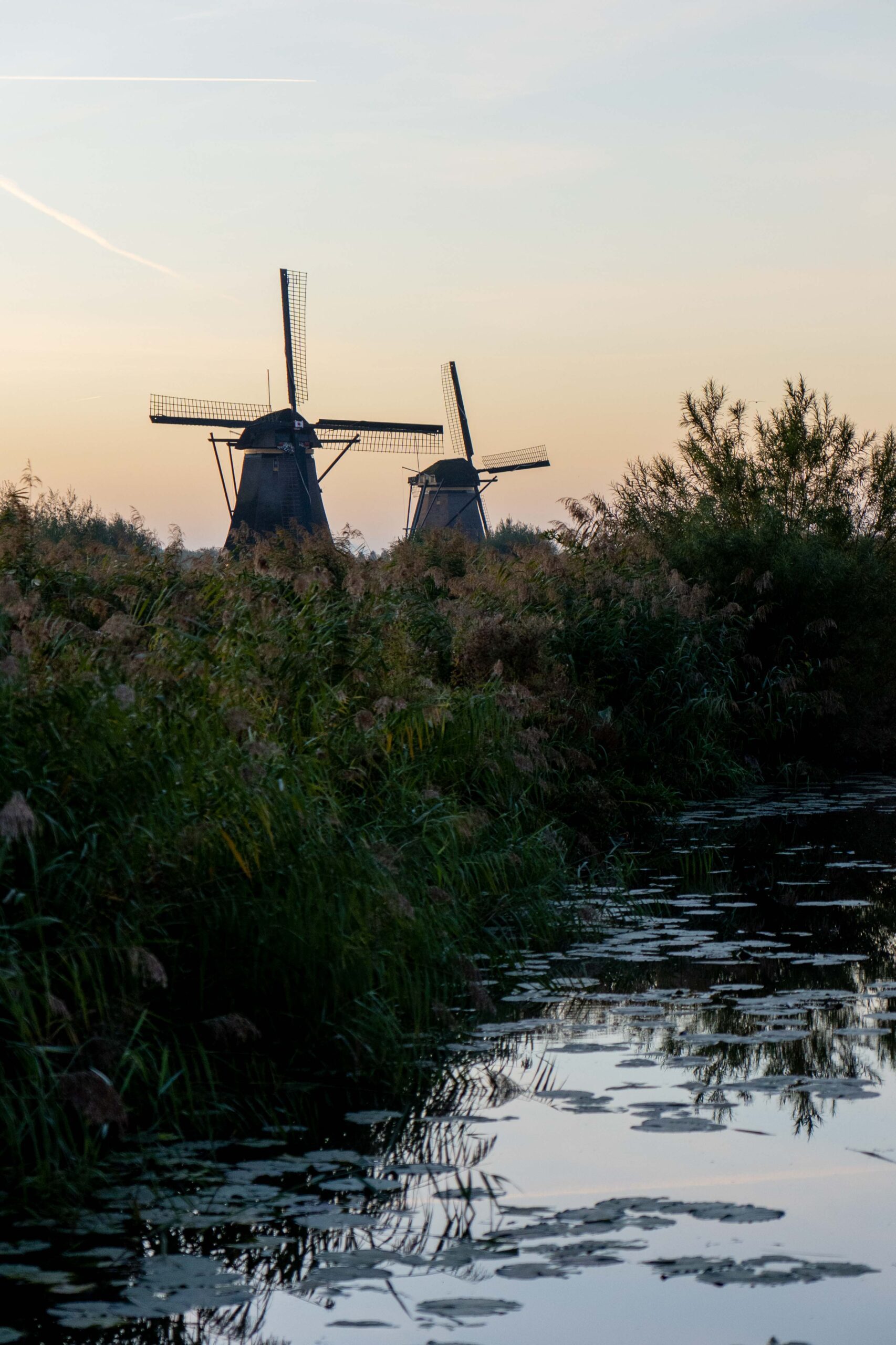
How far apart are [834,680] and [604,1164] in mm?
13201

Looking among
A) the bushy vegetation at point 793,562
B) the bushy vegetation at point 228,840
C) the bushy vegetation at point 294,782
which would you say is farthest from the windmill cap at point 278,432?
the bushy vegetation at point 228,840

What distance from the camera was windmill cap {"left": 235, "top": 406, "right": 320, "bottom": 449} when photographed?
38.9 m

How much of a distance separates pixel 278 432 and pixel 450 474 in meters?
7.90

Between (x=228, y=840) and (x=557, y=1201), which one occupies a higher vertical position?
(x=228, y=840)

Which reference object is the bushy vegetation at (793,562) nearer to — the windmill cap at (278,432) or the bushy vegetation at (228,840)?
the bushy vegetation at (228,840)

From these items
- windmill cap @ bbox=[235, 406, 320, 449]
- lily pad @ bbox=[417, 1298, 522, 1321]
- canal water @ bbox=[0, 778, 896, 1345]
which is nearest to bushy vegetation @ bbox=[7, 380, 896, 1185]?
canal water @ bbox=[0, 778, 896, 1345]

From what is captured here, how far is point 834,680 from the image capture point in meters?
17.1

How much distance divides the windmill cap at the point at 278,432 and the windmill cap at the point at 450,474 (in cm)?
634

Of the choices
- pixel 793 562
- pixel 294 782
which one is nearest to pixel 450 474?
pixel 793 562

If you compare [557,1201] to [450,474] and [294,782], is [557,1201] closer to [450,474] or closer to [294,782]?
[294,782]

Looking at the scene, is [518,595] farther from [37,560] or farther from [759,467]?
[759,467]

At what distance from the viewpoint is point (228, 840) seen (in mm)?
5305

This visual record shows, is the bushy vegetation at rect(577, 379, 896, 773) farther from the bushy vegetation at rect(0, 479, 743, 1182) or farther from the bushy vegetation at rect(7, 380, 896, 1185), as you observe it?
the bushy vegetation at rect(0, 479, 743, 1182)

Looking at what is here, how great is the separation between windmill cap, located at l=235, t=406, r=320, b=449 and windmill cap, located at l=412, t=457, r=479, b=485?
6339 millimetres
